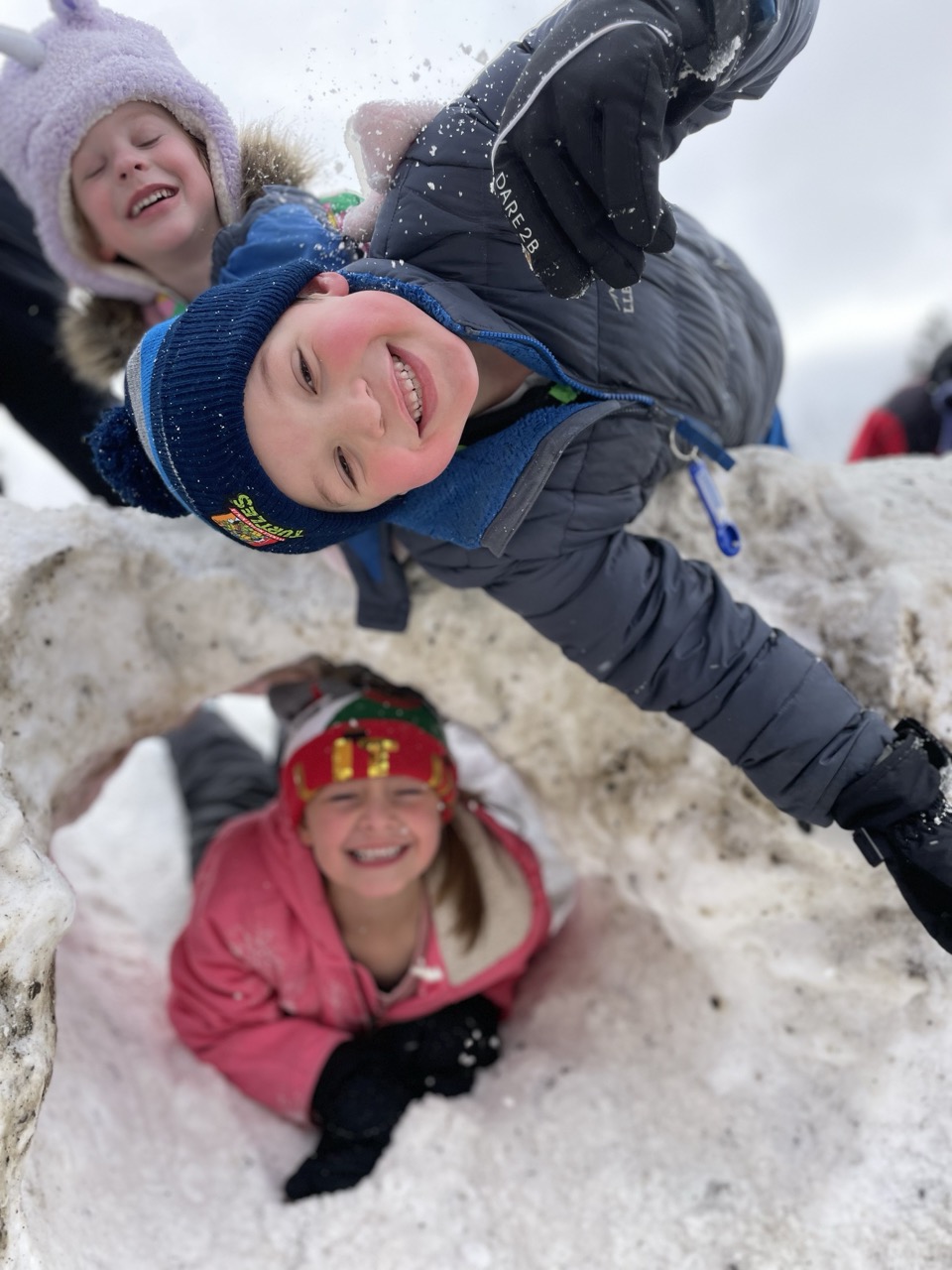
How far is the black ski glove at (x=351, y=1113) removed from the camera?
120 centimetres

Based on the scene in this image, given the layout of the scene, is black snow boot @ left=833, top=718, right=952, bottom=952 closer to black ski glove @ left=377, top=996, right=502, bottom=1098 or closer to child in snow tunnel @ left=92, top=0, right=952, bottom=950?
child in snow tunnel @ left=92, top=0, right=952, bottom=950

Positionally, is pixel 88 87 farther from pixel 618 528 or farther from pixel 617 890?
pixel 617 890

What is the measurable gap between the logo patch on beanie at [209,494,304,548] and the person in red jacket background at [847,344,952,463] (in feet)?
6.59

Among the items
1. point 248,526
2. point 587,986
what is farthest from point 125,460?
point 587,986

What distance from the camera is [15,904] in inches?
33.2

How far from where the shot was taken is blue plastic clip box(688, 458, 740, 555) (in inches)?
43.9

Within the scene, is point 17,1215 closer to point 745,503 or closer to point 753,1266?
point 753,1266

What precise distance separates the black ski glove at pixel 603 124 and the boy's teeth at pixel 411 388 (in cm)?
14

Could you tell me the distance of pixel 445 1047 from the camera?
1447 mm

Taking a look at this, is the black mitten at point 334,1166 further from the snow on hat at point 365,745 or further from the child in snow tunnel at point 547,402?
the child in snow tunnel at point 547,402

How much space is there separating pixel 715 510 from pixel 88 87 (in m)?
0.77

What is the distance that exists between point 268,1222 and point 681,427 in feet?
3.37

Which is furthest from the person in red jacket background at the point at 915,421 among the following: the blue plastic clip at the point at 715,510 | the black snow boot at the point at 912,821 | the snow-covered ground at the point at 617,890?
the black snow boot at the point at 912,821

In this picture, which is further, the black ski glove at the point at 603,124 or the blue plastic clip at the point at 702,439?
the blue plastic clip at the point at 702,439
